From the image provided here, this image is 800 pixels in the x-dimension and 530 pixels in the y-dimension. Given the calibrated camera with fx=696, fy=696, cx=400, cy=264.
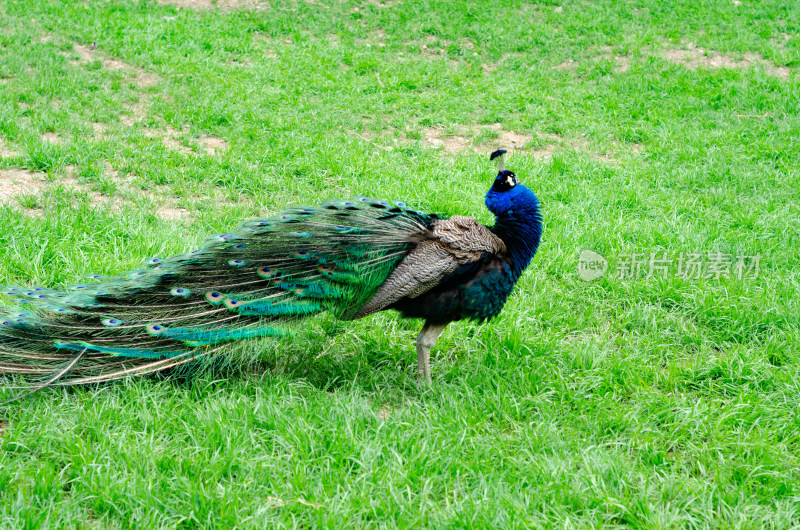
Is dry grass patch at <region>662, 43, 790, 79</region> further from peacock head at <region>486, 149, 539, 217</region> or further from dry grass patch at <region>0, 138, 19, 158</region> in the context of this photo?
dry grass patch at <region>0, 138, 19, 158</region>

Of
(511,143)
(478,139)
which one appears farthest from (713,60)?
(478,139)

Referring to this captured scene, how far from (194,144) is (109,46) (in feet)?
10.6

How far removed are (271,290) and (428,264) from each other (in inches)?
32.3

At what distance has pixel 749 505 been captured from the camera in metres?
2.88

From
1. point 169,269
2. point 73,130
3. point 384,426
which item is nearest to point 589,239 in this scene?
point 384,426

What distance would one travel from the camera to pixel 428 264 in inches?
143

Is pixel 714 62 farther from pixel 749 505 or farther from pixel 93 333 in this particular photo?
pixel 93 333

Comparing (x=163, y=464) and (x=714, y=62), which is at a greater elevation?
(x=714, y=62)

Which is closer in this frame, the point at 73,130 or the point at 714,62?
the point at 73,130

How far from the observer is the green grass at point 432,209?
9.61ft

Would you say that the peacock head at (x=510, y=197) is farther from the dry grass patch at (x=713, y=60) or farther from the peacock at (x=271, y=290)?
the dry grass patch at (x=713, y=60)

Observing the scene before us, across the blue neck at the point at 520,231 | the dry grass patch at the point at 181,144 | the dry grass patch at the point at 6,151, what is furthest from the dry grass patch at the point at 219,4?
the blue neck at the point at 520,231

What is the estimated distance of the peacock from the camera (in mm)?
3354

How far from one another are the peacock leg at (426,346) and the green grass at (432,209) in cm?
11
